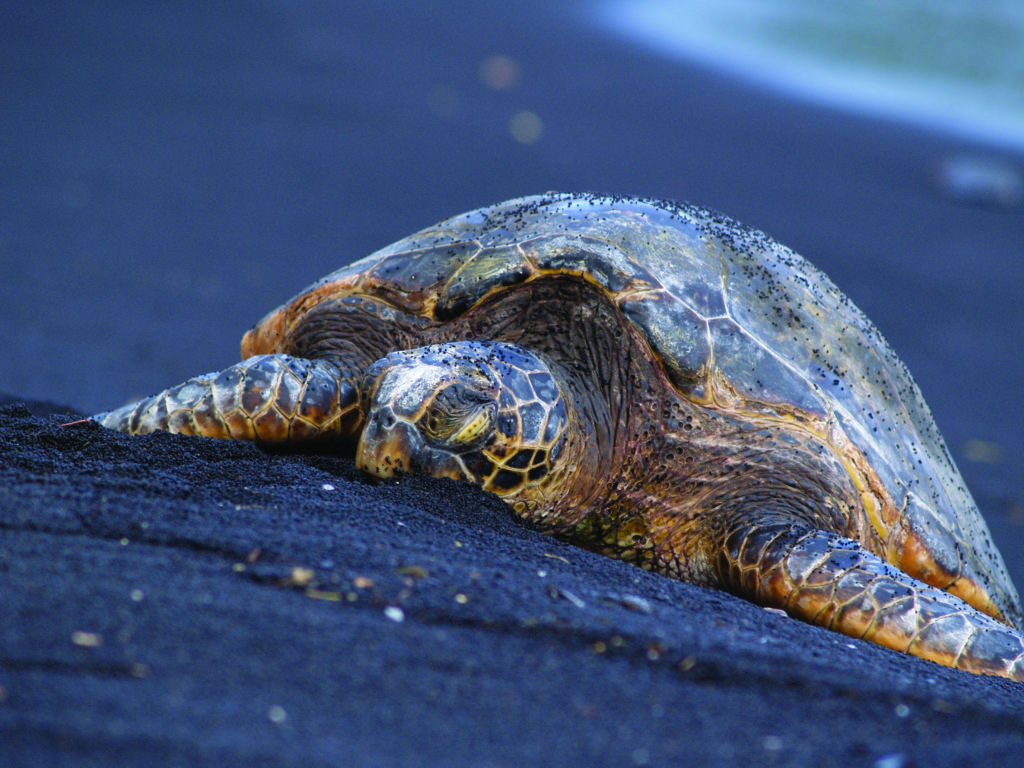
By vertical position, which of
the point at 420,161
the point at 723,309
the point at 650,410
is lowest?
the point at 650,410

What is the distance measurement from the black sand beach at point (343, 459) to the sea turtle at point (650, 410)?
271 mm

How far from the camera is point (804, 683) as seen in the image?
6.06 ft

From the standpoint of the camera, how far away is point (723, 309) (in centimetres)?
331

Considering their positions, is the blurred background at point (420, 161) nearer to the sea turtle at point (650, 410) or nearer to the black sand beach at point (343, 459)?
the black sand beach at point (343, 459)

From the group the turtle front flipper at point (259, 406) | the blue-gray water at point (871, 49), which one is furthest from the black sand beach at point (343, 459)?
the blue-gray water at point (871, 49)

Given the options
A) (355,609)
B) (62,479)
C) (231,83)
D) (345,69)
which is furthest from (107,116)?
(355,609)

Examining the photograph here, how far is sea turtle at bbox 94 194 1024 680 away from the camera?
2783 millimetres

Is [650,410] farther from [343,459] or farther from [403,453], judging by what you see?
[343,459]

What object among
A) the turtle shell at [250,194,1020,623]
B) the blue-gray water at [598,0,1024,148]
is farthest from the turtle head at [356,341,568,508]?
the blue-gray water at [598,0,1024,148]

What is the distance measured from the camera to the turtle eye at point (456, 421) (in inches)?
107

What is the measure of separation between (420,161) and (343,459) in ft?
22.3

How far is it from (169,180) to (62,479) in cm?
701

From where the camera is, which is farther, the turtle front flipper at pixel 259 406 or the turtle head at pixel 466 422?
the turtle front flipper at pixel 259 406

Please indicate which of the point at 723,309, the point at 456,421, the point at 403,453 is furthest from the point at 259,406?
the point at 723,309
